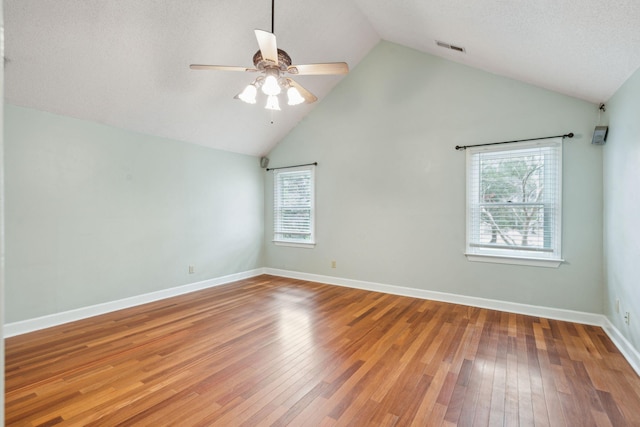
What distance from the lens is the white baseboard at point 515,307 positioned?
2.72m

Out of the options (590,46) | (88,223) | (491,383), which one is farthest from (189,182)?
(590,46)

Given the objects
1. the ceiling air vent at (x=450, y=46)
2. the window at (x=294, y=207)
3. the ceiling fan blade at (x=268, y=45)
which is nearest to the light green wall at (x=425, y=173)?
the window at (x=294, y=207)

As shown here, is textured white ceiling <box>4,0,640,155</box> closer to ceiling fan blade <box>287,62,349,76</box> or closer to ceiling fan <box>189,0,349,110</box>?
ceiling fan <box>189,0,349,110</box>

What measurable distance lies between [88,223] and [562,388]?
4.96 metres

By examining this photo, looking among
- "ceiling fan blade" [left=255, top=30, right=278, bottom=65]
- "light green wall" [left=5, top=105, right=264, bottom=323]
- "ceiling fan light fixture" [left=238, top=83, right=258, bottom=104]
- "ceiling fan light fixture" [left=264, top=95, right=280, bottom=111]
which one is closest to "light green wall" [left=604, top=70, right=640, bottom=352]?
"ceiling fan blade" [left=255, top=30, right=278, bottom=65]

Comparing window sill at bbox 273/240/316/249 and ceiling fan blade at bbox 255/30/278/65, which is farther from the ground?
ceiling fan blade at bbox 255/30/278/65

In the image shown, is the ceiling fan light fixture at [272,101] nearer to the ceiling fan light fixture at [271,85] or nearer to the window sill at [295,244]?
the ceiling fan light fixture at [271,85]

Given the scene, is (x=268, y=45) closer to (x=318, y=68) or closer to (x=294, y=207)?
(x=318, y=68)

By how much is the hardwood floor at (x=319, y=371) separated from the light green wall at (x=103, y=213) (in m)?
0.54

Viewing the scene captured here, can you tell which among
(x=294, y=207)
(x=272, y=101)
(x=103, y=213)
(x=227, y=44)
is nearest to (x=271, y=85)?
(x=272, y=101)

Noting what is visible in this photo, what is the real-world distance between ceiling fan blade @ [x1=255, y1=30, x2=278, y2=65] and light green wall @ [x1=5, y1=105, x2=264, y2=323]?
8.91 ft

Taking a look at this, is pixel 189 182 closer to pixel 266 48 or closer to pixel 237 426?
pixel 266 48

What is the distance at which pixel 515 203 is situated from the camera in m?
3.76

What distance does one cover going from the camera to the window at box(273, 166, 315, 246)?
5590mm
